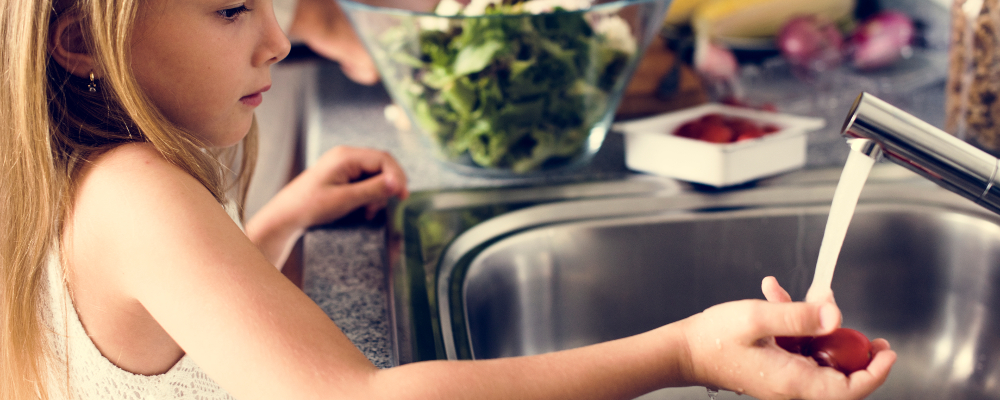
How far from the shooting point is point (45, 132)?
0.52 metres

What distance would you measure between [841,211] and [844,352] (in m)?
0.11

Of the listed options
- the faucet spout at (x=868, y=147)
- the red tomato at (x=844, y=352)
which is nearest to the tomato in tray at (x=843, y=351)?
the red tomato at (x=844, y=352)

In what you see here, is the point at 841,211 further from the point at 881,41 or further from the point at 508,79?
the point at 881,41

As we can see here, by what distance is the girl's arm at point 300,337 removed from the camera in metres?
0.45

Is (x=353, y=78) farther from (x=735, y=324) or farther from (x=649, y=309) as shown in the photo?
(x=735, y=324)

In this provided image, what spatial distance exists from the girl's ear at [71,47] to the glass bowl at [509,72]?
0.40m

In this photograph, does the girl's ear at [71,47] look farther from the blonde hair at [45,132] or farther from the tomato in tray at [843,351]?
the tomato in tray at [843,351]

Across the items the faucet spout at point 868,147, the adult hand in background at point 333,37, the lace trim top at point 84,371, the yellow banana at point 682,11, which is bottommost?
the lace trim top at point 84,371

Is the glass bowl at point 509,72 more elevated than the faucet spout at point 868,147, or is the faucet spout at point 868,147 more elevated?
the faucet spout at point 868,147

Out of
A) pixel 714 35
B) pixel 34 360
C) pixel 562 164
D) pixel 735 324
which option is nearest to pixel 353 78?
pixel 562 164

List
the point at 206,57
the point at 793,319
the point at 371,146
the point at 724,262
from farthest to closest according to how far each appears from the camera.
Answer: 1. the point at 371,146
2. the point at 724,262
3. the point at 206,57
4. the point at 793,319

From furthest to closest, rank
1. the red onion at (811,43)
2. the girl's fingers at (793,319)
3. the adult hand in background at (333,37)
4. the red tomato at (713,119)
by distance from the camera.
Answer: the adult hand in background at (333,37) < the red onion at (811,43) < the red tomato at (713,119) < the girl's fingers at (793,319)

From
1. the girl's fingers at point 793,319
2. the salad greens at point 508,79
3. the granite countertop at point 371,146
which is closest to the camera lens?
the girl's fingers at point 793,319

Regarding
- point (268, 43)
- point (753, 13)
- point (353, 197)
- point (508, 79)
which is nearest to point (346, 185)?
point (353, 197)
